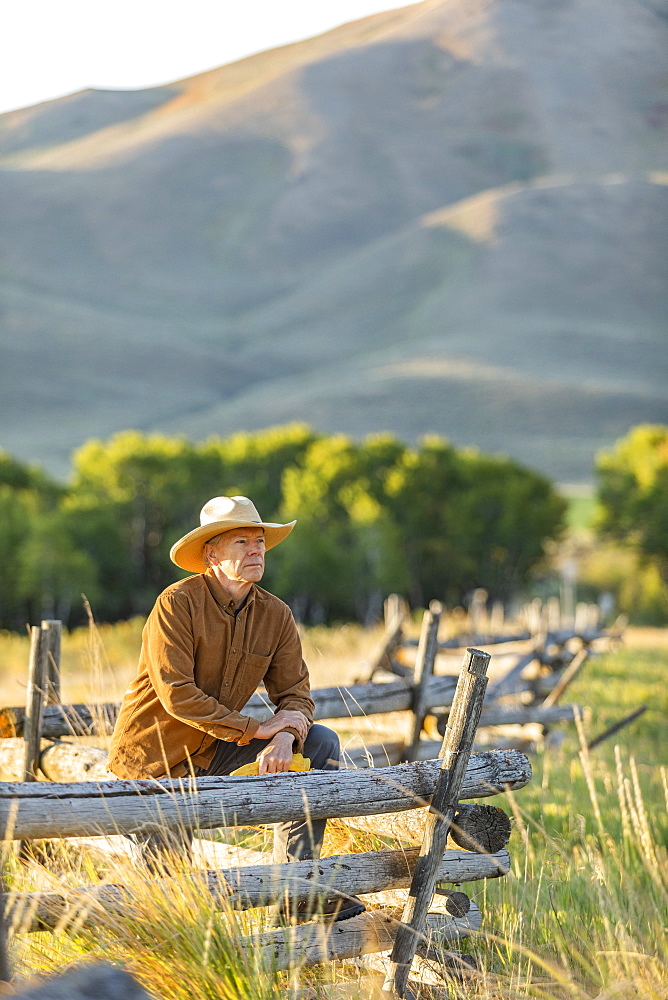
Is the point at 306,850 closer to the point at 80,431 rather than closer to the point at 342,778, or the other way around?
the point at 342,778

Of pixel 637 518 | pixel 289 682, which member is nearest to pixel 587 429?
pixel 637 518

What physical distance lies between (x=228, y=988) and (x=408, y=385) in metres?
147

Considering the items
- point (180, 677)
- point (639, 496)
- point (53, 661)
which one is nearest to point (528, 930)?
point (180, 677)

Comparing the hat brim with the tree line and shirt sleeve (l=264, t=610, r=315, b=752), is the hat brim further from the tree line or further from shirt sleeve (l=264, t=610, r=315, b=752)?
the tree line

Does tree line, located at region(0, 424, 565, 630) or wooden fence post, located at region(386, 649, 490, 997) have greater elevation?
wooden fence post, located at region(386, 649, 490, 997)

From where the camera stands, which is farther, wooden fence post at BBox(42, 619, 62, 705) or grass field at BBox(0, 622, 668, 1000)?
wooden fence post at BBox(42, 619, 62, 705)

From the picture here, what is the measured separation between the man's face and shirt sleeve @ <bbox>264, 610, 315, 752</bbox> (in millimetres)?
278

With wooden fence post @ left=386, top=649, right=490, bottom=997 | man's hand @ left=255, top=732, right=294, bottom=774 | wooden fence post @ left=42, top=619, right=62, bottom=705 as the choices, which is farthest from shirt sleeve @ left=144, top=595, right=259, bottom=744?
wooden fence post @ left=42, top=619, right=62, bottom=705

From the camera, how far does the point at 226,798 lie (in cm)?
355

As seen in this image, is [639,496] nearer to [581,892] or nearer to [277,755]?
[581,892]

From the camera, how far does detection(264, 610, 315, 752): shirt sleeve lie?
15.6 ft

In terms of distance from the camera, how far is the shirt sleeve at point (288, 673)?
4.74 meters

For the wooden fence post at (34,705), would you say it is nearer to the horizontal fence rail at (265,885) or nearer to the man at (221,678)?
the man at (221,678)

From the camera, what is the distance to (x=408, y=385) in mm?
149250
